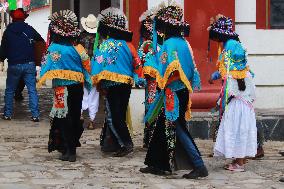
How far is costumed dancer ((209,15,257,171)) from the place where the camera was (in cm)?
786

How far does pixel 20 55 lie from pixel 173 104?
5.31 m

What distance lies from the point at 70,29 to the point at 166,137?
1915 mm

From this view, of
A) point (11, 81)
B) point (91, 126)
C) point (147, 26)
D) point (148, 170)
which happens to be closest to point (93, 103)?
point (91, 126)

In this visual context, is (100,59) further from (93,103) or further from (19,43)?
(19,43)

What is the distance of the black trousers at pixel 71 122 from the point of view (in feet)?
27.2

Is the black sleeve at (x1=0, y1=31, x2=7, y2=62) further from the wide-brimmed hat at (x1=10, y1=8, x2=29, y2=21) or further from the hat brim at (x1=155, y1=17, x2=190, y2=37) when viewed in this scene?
the hat brim at (x1=155, y1=17, x2=190, y2=37)

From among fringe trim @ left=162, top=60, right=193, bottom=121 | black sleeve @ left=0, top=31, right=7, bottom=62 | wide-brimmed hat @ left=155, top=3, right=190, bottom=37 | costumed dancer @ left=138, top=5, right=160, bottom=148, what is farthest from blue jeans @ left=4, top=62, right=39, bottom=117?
fringe trim @ left=162, top=60, right=193, bottom=121

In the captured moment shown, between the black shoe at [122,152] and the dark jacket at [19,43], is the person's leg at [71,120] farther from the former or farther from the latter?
the dark jacket at [19,43]

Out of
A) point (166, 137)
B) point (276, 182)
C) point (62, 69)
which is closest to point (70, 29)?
point (62, 69)

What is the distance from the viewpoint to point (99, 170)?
25.5 ft

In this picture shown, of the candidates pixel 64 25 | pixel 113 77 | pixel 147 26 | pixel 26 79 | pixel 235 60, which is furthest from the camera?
pixel 26 79

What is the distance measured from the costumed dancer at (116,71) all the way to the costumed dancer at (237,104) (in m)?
1.33

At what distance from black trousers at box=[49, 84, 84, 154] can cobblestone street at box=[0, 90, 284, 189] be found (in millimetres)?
233

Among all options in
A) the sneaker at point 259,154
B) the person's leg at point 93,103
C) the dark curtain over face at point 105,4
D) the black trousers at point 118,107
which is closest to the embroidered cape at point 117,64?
the black trousers at point 118,107
